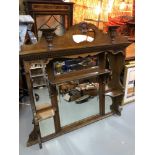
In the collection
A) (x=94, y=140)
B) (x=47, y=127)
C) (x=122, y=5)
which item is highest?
(x=122, y=5)

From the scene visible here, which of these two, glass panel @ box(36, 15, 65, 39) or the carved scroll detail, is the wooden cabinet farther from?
the carved scroll detail

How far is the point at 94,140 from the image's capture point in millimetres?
2076

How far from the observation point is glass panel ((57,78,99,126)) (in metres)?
2.23

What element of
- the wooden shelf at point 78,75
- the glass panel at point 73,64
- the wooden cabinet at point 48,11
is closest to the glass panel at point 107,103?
the wooden shelf at point 78,75

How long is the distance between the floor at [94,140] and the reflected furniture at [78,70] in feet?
0.26

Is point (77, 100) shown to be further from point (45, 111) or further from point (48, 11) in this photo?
point (48, 11)

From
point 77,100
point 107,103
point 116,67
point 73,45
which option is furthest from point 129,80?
point 73,45

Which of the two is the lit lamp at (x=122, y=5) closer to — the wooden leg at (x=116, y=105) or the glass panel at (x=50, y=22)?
the glass panel at (x=50, y=22)

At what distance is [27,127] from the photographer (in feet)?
7.53

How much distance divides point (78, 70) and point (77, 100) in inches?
21.2

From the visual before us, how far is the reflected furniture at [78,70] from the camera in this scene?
5.36ft

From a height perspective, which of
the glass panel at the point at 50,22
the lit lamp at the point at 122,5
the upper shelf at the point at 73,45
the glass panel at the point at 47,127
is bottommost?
the glass panel at the point at 47,127

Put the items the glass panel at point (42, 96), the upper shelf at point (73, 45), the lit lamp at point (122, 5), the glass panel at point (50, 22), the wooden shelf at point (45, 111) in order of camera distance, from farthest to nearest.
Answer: the lit lamp at point (122, 5) → the glass panel at point (50, 22) → the glass panel at point (42, 96) → the wooden shelf at point (45, 111) → the upper shelf at point (73, 45)
